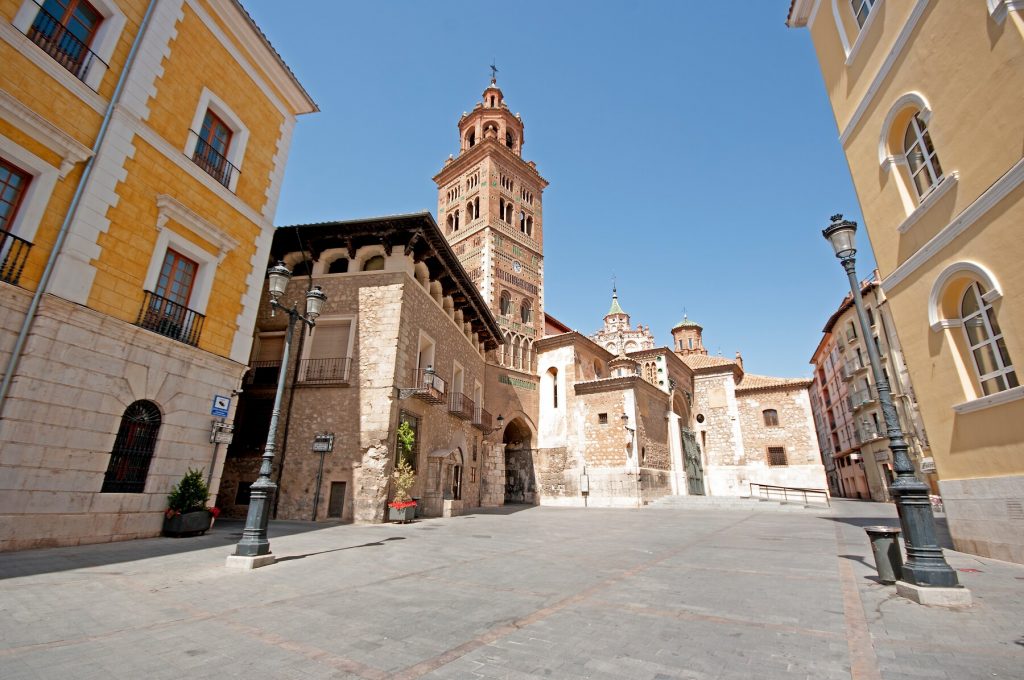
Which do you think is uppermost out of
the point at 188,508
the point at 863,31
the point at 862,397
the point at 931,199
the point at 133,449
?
the point at 863,31

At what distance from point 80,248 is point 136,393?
2623 millimetres

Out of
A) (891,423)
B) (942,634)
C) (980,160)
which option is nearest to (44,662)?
(942,634)

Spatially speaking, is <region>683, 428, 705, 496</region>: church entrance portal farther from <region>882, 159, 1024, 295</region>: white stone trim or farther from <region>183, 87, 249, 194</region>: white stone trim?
<region>183, 87, 249, 194</region>: white stone trim

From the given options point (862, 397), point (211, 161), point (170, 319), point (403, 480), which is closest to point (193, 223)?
point (211, 161)

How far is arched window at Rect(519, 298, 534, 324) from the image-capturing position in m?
28.5

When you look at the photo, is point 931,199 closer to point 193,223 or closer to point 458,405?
point 193,223

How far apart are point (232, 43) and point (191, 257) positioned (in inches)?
220

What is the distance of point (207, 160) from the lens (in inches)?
399

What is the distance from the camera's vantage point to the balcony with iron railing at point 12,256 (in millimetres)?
6656

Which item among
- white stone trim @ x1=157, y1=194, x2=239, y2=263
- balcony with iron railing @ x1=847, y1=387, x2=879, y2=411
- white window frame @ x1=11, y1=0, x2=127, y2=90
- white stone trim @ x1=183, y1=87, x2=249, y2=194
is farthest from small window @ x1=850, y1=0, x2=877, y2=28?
balcony with iron railing @ x1=847, y1=387, x2=879, y2=411

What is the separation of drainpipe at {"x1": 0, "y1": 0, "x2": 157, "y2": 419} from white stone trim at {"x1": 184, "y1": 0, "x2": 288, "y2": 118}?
3.84 ft

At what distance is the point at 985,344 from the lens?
272 inches

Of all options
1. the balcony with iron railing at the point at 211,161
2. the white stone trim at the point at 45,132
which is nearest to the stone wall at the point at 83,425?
the white stone trim at the point at 45,132

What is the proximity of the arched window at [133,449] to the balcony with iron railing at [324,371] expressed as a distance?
5173 mm
